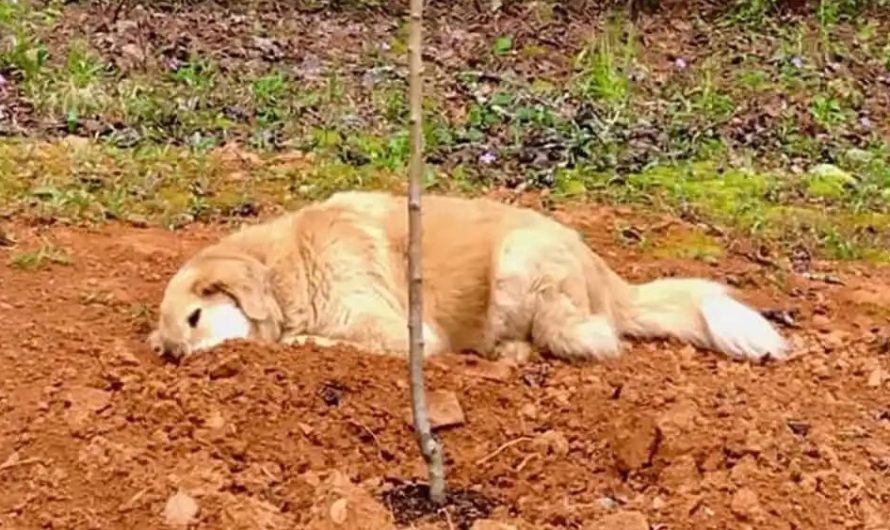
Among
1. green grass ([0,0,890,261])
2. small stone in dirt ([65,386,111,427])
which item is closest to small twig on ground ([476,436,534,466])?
small stone in dirt ([65,386,111,427])

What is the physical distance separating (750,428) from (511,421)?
0.72 meters

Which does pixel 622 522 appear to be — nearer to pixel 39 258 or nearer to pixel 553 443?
pixel 553 443

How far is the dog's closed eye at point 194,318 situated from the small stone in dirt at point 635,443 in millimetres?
1689

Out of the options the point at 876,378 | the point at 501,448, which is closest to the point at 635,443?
the point at 501,448

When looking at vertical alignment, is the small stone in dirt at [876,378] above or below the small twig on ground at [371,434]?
above

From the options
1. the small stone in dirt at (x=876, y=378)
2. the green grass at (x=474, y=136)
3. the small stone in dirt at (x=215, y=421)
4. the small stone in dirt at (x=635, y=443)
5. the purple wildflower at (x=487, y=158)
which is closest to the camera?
the small stone in dirt at (x=635, y=443)

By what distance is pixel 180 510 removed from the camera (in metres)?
4.30

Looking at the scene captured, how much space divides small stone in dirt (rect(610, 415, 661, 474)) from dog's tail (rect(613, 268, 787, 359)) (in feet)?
3.44

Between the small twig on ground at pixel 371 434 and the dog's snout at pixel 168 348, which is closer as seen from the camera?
the small twig on ground at pixel 371 434

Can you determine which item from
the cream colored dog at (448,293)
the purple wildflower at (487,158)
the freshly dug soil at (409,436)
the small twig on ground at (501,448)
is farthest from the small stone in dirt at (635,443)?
the purple wildflower at (487,158)

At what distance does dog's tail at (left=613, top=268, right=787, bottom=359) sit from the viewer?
19.0 feet

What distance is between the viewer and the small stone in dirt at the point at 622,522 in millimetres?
4250

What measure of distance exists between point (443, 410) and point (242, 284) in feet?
4.17

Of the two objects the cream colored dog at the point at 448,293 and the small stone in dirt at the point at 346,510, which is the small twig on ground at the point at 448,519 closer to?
the small stone in dirt at the point at 346,510
